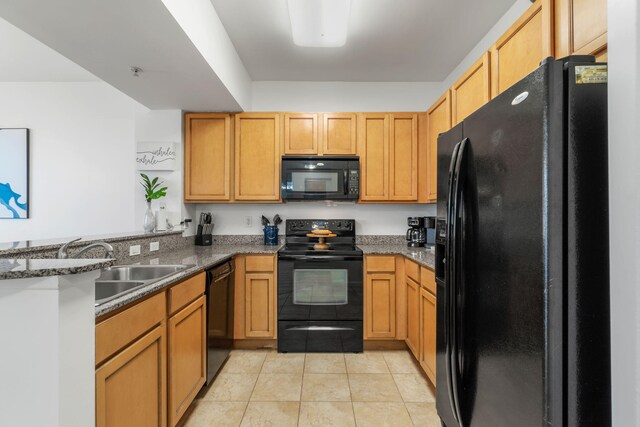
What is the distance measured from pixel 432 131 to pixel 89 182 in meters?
3.69

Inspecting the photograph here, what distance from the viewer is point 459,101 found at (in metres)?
2.21

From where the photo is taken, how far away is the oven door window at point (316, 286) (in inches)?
109

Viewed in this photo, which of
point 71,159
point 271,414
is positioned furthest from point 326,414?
point 71,159

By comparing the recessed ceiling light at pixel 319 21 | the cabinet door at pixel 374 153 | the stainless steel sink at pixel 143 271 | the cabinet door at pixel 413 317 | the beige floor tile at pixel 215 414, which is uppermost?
the recessed ceiling light at pixel 319 21

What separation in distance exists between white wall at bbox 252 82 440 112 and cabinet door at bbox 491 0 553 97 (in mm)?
1765

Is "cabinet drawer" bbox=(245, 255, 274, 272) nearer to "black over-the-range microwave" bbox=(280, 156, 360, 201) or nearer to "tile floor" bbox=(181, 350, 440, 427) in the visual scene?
"black over-the-range microwave" bbox=(280, 156, 360, 201)

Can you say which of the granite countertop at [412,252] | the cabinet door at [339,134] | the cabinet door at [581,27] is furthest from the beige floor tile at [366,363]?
the cabinet door at [581,27]

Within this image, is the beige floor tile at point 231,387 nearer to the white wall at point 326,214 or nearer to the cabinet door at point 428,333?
the cabinet door at point 428,333

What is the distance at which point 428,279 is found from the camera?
2.18 metres

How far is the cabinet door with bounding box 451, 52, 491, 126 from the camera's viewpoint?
1797 millimetres

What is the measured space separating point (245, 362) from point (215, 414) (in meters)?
0.67

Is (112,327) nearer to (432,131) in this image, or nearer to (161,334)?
(161,334)

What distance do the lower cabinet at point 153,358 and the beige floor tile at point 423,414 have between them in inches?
52.8

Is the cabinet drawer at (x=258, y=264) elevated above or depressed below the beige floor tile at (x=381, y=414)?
above
